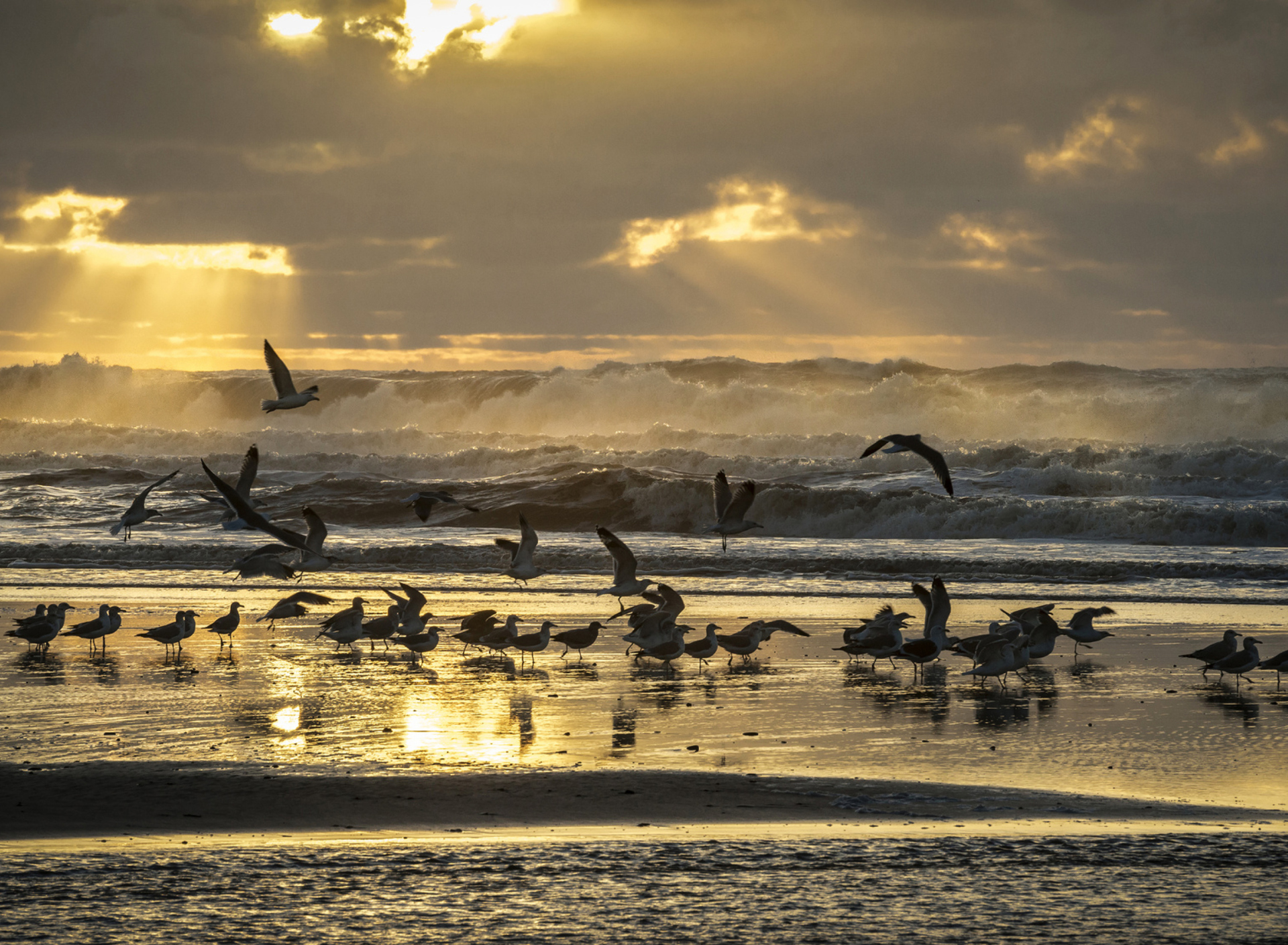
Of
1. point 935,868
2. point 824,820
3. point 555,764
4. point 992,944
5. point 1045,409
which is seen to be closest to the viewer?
point 992,944

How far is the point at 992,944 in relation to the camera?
189 inches

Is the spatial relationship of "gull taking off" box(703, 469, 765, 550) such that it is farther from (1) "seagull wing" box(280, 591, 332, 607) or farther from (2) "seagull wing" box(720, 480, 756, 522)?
(1) "seagull wing" box(280, 591, 332, 607)

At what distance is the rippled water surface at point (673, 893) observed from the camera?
4.92m

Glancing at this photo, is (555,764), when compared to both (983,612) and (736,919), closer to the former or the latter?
(736,919)

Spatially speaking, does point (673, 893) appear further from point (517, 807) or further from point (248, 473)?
point (248, 473)

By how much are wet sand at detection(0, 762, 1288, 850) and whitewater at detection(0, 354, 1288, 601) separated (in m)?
12.7

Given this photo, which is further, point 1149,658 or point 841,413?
point 841,413

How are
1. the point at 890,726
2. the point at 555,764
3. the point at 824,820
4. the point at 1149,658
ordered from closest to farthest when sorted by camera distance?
the point at 824,820 → the point at 555,764 → the point at 890,726 → the point at 1149,658

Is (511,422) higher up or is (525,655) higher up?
(511,422)

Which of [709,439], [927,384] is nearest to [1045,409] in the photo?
[927,384]

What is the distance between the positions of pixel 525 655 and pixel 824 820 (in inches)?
285

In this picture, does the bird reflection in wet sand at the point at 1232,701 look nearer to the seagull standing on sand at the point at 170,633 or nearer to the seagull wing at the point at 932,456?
the seagull wing at the point at 932,456

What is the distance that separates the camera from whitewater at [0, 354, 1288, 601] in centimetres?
2355

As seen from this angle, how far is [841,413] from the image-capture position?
6506cm
